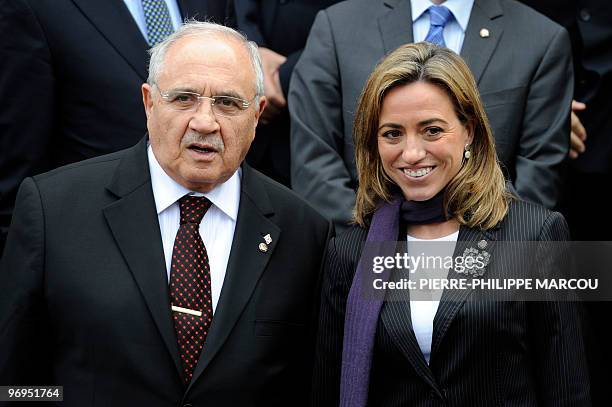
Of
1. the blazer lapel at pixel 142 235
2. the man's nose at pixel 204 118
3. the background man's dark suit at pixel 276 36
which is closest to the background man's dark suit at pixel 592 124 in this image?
the background man's dark suit at pixel 276 36

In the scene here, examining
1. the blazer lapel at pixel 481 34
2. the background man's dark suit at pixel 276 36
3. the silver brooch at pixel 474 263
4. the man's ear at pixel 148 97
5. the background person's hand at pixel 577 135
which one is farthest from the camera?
the background man's dark suit at pixel 276 36

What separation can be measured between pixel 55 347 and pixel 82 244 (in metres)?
0.37

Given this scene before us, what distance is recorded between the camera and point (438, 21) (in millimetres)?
5145

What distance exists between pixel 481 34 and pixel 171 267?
2.00 m

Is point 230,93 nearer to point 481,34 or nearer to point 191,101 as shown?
point 191,101

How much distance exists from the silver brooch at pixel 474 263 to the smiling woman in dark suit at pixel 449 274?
0.08ft

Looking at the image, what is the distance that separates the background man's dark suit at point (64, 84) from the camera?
15.4ft

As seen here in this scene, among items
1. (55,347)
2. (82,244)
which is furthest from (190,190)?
(55,347)

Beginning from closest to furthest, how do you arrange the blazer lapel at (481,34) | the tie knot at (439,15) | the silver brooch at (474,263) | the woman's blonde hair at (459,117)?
the silver brooch at (474,263) → the woman's blonde hair at (459,117) → the blazer lapel at (481,34) → the tie knot at (439,15)

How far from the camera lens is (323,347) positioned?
4.07 meters

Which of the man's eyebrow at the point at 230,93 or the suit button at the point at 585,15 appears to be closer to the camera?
the man's eyebrow at the point at 230,93

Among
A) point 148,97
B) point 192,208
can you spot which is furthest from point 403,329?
point 148,97

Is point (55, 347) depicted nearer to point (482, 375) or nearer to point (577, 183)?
point (482, 375)

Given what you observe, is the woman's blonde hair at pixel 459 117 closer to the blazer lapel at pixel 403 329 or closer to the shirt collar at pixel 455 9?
the blazer lapel at pixel 403 329
